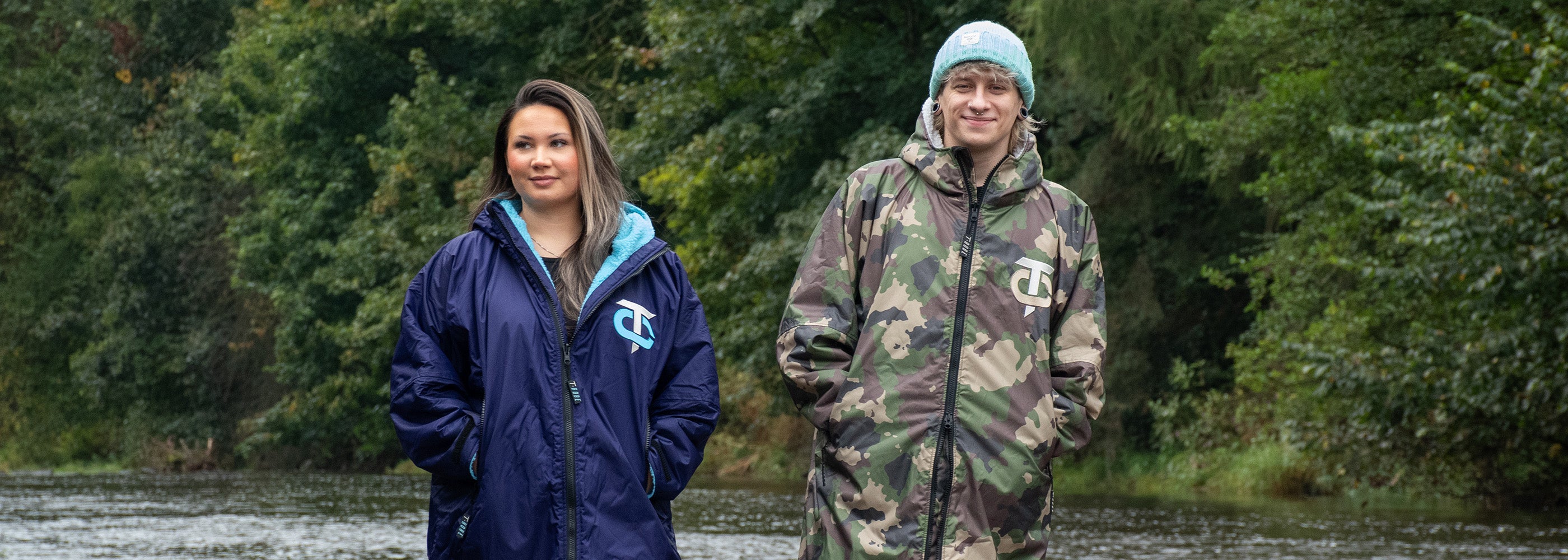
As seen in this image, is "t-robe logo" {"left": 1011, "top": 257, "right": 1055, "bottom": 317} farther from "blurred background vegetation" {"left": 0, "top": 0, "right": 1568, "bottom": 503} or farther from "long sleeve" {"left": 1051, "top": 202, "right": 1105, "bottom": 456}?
"blurred background vegetation" {"left": 0, "top": 0, "right": 1568, "bottom": 503}

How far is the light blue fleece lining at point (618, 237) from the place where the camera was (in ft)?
12.2

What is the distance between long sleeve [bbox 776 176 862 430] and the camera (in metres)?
3.81

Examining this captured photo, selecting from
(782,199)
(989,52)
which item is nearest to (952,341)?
(989,52)

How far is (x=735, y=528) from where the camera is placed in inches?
560

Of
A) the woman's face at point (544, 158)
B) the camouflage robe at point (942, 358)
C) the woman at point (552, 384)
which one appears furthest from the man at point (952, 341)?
the woman's face at point (544, 158)

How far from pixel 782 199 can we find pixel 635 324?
1980cm

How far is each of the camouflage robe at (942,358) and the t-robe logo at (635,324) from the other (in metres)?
0.31

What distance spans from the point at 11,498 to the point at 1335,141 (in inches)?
552

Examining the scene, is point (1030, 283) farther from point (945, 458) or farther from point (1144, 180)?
point (1144, 180)

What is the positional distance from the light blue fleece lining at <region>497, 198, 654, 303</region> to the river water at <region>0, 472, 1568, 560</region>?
7.55 metres

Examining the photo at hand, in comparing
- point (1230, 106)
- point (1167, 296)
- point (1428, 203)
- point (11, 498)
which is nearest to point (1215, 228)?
point (1167, 296)

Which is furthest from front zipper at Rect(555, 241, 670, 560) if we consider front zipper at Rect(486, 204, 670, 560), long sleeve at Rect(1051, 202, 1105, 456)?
long sleeve at Rect(1051, 202, 1105, 456)

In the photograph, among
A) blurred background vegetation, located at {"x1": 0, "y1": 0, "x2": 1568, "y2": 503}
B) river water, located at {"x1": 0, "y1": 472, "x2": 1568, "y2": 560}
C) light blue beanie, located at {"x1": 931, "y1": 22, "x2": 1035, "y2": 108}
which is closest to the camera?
light blue beanie, located at {"x1": 931, "y1": 22, "x2": 1035, "y2": 108}

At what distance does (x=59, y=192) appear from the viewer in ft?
137
